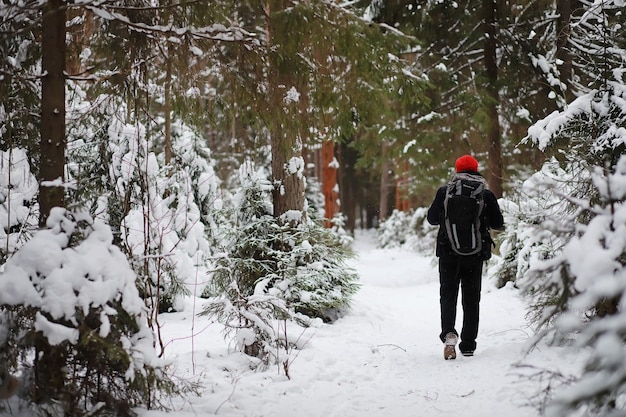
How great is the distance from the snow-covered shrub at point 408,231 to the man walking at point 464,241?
1137 centimetres

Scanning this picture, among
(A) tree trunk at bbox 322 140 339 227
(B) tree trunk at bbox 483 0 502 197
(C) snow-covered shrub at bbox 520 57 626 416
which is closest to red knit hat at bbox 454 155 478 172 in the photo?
(C) snow-covered shrub at bbox 520 57 626 416

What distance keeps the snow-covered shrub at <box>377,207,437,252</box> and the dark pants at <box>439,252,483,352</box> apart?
37.3 ft

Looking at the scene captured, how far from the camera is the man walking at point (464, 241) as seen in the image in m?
4.82

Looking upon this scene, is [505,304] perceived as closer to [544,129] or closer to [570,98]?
[544,129]

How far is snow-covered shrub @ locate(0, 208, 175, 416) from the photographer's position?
8.79 ft

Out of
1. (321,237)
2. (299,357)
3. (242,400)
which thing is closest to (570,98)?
(321,237)

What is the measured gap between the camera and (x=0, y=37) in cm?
291

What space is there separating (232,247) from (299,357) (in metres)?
2.15

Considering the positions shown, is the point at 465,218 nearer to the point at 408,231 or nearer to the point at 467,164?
the point at 467,164

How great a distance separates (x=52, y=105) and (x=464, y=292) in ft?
13.6

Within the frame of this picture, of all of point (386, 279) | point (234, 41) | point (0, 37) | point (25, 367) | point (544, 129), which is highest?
point (234, 41)

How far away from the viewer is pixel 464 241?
4820mm

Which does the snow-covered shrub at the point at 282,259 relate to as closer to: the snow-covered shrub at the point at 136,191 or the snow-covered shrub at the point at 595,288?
the snow-covered shrub at the point at 136,191

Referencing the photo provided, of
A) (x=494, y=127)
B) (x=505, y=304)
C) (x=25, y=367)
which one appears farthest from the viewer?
(x=494, y=127)
